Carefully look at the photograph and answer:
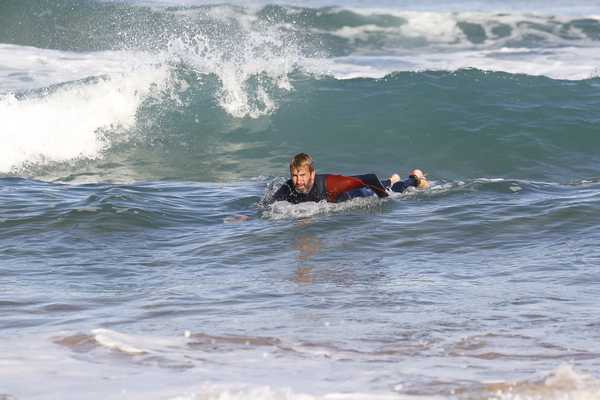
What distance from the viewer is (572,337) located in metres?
5.80

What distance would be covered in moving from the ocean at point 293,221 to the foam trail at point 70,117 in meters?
0.04

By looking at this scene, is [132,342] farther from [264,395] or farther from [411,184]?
[411,184]

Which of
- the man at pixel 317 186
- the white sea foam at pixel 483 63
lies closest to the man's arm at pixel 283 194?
the man at pixel 317 186

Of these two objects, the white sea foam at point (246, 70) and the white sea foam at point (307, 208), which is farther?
the white sea foam at point (246, 70)

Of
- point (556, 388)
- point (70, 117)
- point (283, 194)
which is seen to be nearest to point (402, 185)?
point (283, 194)

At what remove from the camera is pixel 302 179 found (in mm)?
10266

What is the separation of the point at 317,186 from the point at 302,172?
0.40 meters

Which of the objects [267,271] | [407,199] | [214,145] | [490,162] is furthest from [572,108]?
[267,271]

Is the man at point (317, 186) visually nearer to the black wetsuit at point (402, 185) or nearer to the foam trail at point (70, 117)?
the black wetsuit at point (402, 185)

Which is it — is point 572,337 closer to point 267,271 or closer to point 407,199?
point 267,271

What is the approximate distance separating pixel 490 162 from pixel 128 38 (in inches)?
536

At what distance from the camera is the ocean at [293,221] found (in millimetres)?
5203

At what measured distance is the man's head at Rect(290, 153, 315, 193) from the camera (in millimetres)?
10164

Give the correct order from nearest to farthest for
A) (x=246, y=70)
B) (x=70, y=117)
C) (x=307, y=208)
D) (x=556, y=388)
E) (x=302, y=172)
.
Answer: (x=556, y=388)
(x=302, y=172)
(x=307, y=208)
(x=70, y=117)
(x=246, y=70)
